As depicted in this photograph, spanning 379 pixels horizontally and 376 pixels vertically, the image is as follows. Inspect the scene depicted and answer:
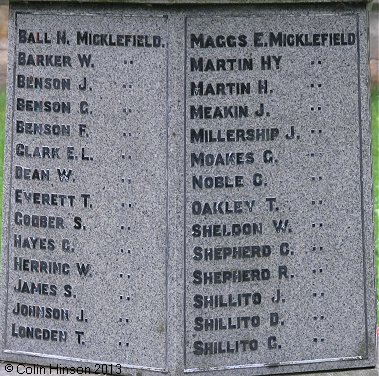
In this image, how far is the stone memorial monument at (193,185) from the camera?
16.7 ft

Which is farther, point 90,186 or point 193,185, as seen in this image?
point 90,186

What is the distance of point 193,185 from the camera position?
5.09 metres

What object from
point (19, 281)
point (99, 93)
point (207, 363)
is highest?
point (99, 93)

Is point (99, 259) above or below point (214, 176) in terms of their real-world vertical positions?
below

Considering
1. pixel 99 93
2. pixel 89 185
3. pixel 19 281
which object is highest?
pixel 99 93

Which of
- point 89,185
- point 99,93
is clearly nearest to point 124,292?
point 89,185

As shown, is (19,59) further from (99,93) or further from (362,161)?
(362,161)

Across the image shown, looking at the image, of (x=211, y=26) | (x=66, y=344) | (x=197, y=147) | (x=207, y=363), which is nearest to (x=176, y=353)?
(x=207, y=363)

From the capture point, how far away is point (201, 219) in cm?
511

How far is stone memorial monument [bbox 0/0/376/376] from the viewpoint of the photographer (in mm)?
5078

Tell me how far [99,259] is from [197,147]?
2.19ft

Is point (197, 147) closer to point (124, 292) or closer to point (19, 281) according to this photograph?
point (124, 292)

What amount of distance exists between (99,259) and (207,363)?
662mm

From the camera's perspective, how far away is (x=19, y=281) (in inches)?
211
